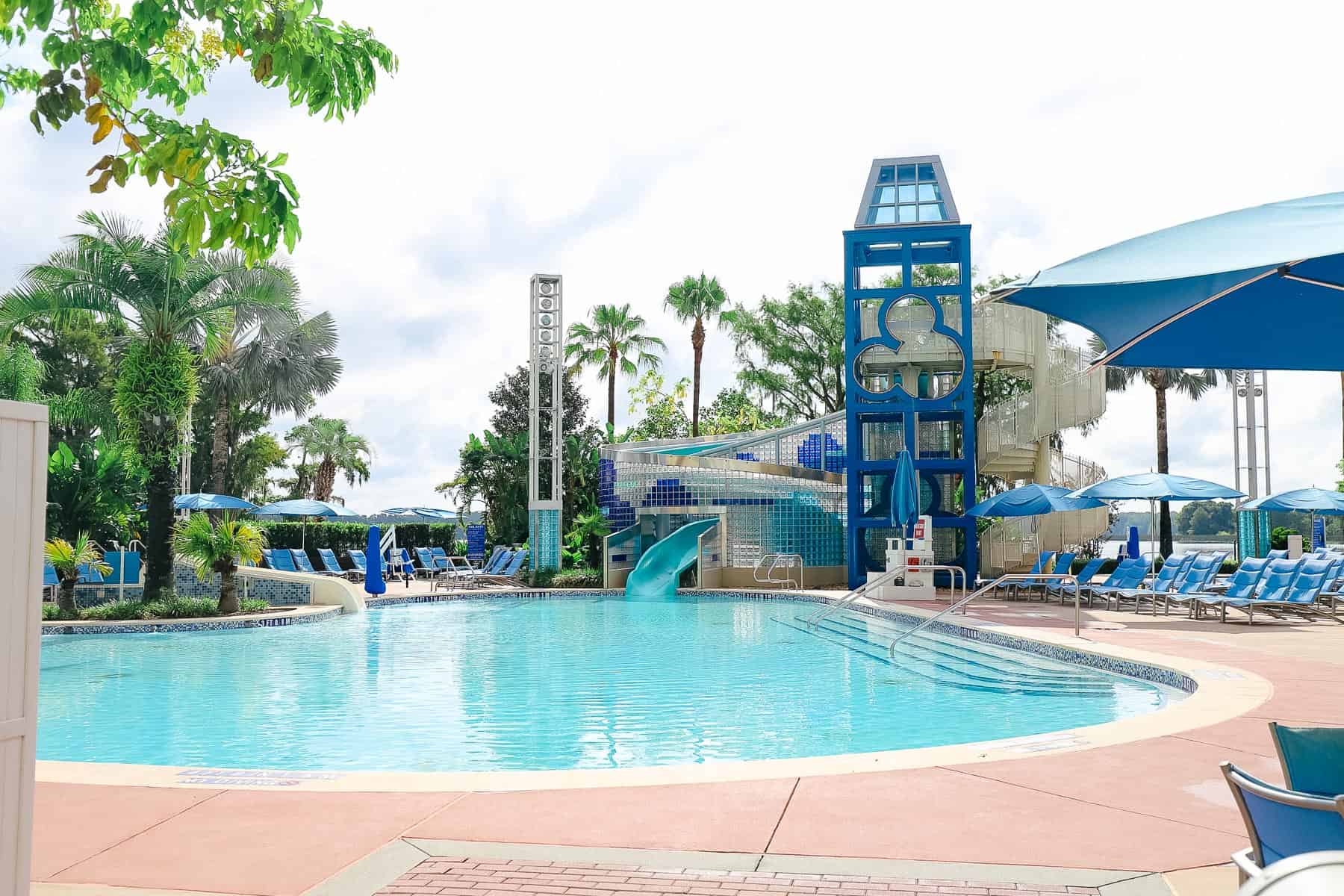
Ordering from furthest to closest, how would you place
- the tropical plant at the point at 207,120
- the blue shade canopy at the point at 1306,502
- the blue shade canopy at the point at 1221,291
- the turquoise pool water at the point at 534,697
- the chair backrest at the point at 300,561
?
the chair backrest at the point at 300,561 < the blue shade canopy at the point at 1306,502 < the turquoise pool water at the point at 534,697 < the tropical plant at the point at 207,120 < the blue shade canopy at the point at 1221,291

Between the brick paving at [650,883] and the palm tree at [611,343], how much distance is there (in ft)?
112

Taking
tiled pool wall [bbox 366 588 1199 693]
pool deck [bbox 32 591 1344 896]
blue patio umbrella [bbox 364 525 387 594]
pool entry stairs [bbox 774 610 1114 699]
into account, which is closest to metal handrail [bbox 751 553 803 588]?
tiled pool wall [bbox 366 588 1199 693]

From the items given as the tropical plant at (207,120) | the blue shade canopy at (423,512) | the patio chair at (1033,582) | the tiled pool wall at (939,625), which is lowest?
the tiled pool wall at (939,625)

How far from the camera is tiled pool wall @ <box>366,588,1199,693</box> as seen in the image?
9.04 m

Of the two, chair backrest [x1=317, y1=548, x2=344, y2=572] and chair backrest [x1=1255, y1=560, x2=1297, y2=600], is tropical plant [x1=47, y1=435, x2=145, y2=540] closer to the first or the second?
chair backrest [x1=317, y1=548, x2=344, y2=572]

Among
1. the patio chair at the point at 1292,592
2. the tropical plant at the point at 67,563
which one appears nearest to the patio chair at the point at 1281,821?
the patio chair at the point at 1292,592

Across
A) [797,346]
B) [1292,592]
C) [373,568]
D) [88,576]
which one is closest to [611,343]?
[797,346]

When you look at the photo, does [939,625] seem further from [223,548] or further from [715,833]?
[715,833]

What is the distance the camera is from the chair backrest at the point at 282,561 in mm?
22131

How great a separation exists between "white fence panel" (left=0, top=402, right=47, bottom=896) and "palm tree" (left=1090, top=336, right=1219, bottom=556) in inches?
1166

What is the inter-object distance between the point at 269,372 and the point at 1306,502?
26.5m

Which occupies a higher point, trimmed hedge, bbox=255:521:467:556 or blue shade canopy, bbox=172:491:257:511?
blue shade canopy, bbox=172:491:257:511

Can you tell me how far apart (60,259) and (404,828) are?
14744 millimetres

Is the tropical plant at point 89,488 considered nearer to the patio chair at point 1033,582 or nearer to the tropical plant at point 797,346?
the patio chair at point 1033,582
